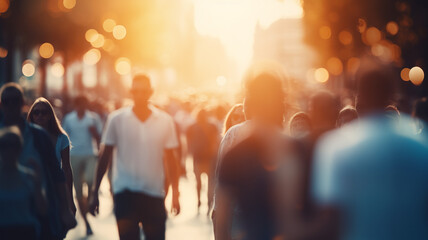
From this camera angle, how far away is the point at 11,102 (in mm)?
4934

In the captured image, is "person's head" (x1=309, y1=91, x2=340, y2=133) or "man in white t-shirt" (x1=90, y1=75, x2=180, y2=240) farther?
"man in white t-shirt" (x1=90, y1=75, x2=180, y2=240)

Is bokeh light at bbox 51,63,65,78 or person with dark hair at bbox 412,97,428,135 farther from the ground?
bokeh light at bbox 51,63,65,78

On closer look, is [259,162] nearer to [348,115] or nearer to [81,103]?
[348,115]

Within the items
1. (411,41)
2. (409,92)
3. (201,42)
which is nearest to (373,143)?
(411,41)

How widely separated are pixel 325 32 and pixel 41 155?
28.6 m

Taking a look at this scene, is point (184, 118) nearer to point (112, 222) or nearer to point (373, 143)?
point (112, 222)

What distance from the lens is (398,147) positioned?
3.62 metres

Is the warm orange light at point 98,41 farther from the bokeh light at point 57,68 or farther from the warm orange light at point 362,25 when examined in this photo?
the bokeh light at point 57,68

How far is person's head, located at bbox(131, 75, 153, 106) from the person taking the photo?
20.7 feet

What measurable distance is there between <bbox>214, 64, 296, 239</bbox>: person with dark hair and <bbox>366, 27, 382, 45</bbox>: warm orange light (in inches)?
1016

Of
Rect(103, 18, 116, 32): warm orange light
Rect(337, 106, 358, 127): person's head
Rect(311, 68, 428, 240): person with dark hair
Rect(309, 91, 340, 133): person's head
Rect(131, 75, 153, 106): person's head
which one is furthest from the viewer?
Rect(103, 18, 116, 32): warm orange light

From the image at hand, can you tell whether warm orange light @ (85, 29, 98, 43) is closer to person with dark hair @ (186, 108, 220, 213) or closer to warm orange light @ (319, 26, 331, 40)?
warm orange light @ (319, 26, 331, 40)

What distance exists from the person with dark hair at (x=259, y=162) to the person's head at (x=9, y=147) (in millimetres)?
1475

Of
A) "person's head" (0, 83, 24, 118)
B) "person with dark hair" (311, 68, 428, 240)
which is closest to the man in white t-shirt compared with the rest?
"person's head" (0, 83, 24, 118)
